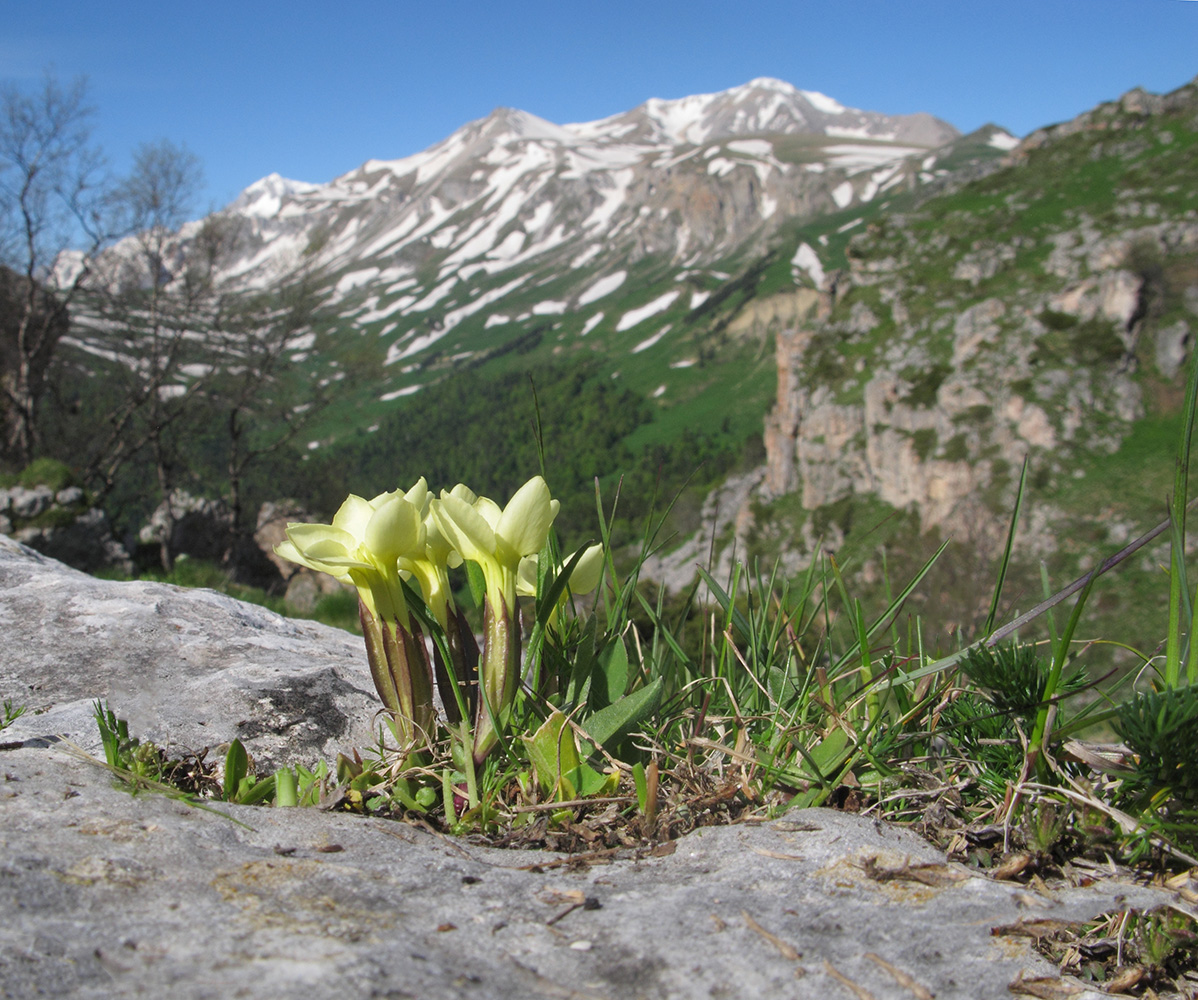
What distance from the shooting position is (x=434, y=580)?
2365mm

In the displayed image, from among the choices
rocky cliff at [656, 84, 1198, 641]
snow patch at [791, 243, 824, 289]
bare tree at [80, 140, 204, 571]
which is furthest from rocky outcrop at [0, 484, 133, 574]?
snow patch at [791, 243, 824, 289]

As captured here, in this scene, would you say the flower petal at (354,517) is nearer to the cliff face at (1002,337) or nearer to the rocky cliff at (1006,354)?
the rocky cliff at (1006,354)

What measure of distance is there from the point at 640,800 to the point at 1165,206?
105 m

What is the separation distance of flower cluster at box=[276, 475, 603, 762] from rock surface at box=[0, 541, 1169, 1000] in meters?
0.40

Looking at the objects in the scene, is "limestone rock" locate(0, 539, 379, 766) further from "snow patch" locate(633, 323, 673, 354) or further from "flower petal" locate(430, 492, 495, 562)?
"snow patch" locate(633, 323, 673, 354)

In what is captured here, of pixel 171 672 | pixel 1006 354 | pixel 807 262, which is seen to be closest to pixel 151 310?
pixel 171 672

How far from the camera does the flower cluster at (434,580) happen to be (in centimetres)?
212

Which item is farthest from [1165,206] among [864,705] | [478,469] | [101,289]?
[478,469]

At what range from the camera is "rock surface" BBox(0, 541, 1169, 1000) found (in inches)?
49.7

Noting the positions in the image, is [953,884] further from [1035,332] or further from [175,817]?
[1035,332]

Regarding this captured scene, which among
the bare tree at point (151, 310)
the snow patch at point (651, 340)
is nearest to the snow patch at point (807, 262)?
the snow patch at point (651, 340)

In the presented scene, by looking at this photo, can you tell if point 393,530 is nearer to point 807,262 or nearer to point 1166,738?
point 1166,738

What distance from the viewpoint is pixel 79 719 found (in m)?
2.44

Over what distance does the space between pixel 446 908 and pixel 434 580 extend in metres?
1.01
